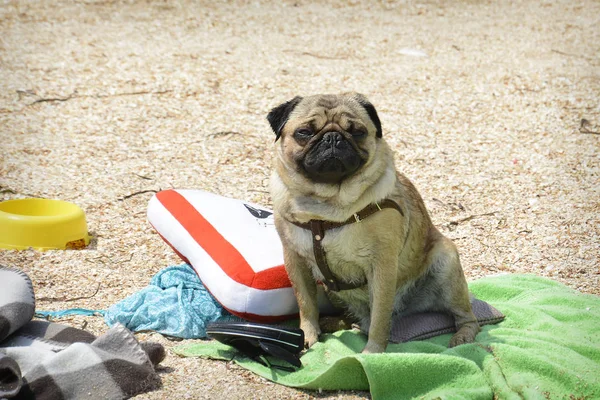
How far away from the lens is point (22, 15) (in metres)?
9.65

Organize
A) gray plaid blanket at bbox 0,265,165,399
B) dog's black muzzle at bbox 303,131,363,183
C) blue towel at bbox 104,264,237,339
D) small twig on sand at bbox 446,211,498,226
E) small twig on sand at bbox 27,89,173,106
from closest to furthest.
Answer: gray plaid blanket at bbox 0,265,165,399 → dog's black muzzle at bbox 303,131,363,183 → blue towel at bbox 104,264,237,339 → small twig on sand at bbox 446,211,498,226 → small twig on sand at bbox 27,89,173,106

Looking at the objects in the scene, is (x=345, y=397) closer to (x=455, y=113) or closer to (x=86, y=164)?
(x=86, y=164)

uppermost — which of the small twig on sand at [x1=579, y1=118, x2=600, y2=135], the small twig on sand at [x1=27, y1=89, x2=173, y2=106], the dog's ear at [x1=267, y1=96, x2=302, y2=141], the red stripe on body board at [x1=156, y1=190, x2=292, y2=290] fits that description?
the dog's ear at [x1=267, y1=96, x2=302, y2=141]

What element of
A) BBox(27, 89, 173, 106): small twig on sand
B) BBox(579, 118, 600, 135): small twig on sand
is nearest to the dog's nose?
BBox(579, 118, 600, 135): small twig on sand

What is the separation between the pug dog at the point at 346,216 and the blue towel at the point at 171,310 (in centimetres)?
58

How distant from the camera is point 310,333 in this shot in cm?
392

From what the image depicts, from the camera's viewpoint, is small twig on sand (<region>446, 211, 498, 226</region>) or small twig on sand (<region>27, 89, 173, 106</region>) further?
small twig on sand (<region>27, 89, 173, 106</region>)

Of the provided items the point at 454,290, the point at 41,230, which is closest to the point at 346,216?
the point at 454,290

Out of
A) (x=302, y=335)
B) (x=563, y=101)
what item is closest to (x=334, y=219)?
(x=302, y=335)

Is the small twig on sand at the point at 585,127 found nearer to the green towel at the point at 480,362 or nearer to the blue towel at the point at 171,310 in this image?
the green towel at the point at 480,362

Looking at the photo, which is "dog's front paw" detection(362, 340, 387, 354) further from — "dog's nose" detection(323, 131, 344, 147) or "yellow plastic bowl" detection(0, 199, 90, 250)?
"yellow plastic bowl" detection(0, 199, 90, 250)

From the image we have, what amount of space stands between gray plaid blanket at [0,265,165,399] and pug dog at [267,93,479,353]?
928 millimetres

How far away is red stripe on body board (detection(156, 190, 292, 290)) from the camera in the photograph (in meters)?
3.98

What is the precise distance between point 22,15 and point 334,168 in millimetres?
7581
